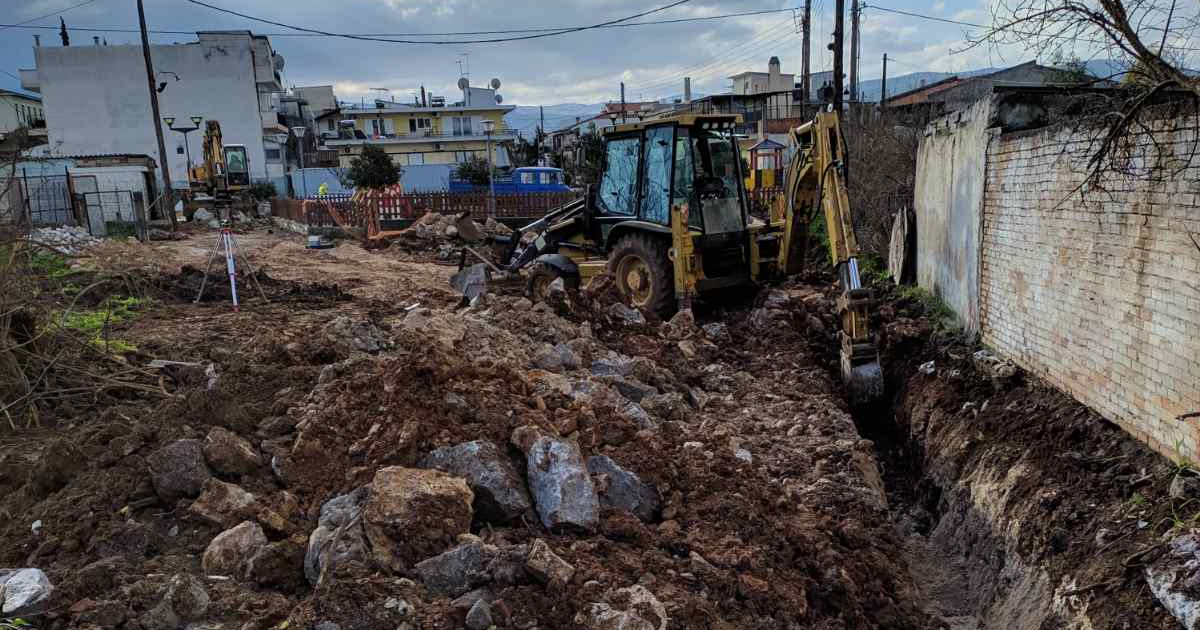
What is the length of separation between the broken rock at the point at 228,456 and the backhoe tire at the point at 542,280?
18.5 feet

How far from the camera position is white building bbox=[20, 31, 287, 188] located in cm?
4122

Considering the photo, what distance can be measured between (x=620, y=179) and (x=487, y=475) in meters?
6.24

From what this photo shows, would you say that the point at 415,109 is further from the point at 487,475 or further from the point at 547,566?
the point at 547,566

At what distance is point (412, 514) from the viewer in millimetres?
3229

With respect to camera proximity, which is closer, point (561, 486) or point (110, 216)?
point (561, 486)

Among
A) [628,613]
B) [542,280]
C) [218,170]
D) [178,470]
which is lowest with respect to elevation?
[628,613]

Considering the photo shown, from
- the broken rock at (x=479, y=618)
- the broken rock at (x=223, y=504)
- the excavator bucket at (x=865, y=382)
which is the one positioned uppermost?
the broken rock at (x=223, y=504)

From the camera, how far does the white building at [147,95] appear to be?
135 ft

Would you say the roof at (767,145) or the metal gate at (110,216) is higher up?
the roof at (767,145)

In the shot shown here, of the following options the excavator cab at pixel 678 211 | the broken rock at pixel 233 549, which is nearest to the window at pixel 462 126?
the excavator cab at pixel 678 211

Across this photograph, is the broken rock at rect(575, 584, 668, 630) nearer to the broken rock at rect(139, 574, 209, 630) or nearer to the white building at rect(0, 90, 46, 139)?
the broken rock at rect(139, 574, 209, 630)

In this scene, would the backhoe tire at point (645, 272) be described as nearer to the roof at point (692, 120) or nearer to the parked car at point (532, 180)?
the roof at point (692, 120)

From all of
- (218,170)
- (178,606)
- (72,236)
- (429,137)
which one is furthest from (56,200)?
(429,137)

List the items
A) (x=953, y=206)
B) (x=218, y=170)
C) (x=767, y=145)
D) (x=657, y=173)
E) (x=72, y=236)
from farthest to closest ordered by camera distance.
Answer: (x=767, y=145)
(x=218, y=170)
(x=72, y=236)
(x=657, y=173)
(x=953, y=206)
